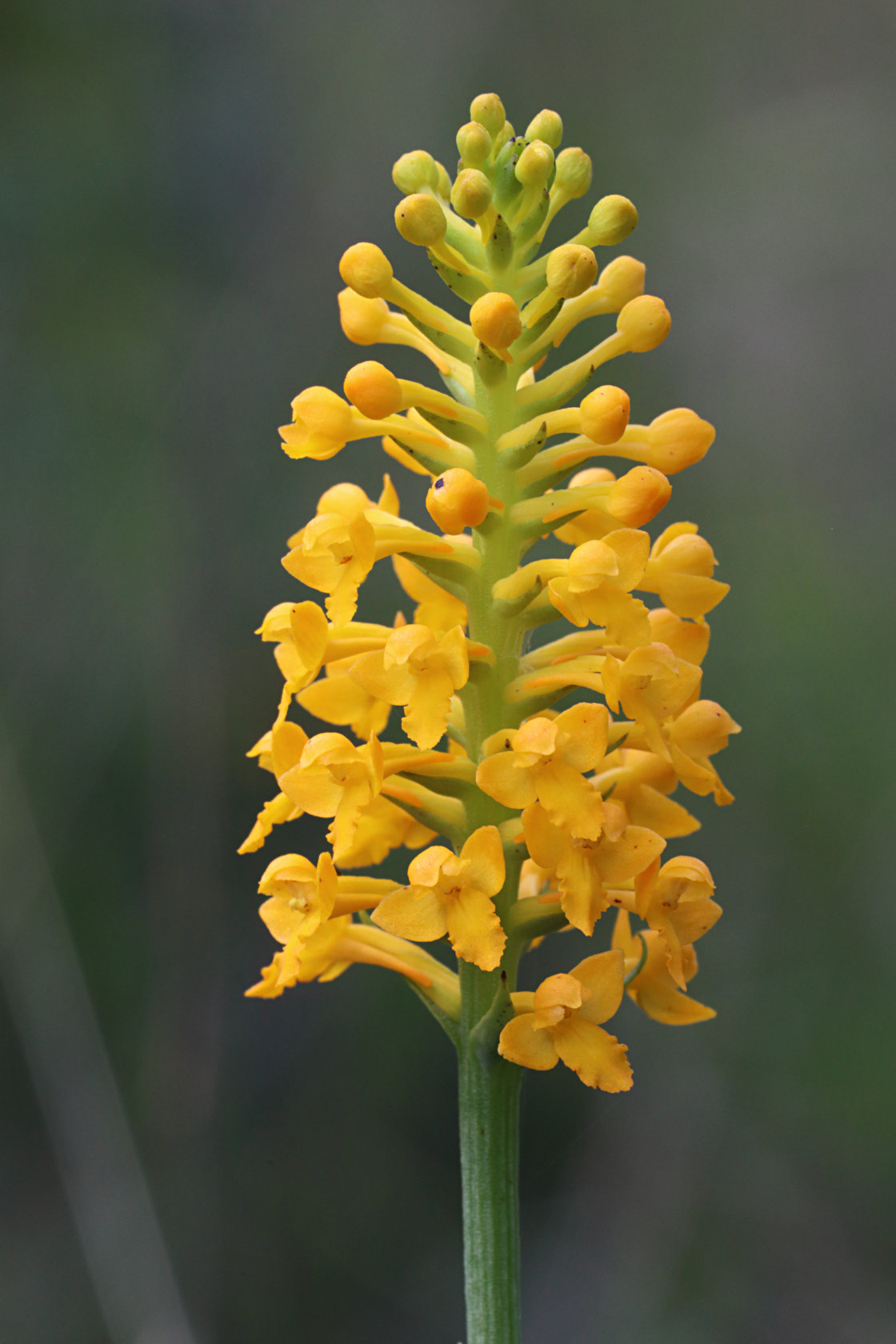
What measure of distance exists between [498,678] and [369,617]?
264cm

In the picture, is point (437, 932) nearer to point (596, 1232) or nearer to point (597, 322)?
point (596, 1232)

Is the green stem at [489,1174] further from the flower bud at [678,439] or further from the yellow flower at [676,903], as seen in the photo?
the flower bud at [678,439]

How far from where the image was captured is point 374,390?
1801 mm

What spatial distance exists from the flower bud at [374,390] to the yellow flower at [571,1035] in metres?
0.95

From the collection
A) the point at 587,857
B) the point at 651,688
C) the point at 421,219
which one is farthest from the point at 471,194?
the point at 587,857

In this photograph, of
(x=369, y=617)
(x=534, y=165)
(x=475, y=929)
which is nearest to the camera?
(x=475, y=929)

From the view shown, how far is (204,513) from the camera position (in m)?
4.85

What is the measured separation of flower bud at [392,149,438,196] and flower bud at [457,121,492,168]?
0.10m

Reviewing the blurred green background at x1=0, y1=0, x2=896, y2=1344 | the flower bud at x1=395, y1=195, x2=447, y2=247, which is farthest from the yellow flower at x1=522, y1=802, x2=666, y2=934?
the blurred green background at x1=0, y1=0, x2=896, y2=1344

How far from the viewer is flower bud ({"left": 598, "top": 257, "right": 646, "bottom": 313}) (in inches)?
77.1

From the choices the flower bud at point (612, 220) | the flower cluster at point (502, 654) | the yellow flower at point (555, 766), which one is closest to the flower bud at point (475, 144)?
the flower cluster at point (502, 654)

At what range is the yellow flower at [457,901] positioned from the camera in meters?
1.63

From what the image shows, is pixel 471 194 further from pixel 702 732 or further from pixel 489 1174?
pixel 489 1174

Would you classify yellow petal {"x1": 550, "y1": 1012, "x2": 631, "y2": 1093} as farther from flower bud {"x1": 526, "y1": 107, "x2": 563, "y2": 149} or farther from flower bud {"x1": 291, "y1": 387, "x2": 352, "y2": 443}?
flower bud {"x1": 526, "y1": 107, "x2": 563, "y2": 149}
